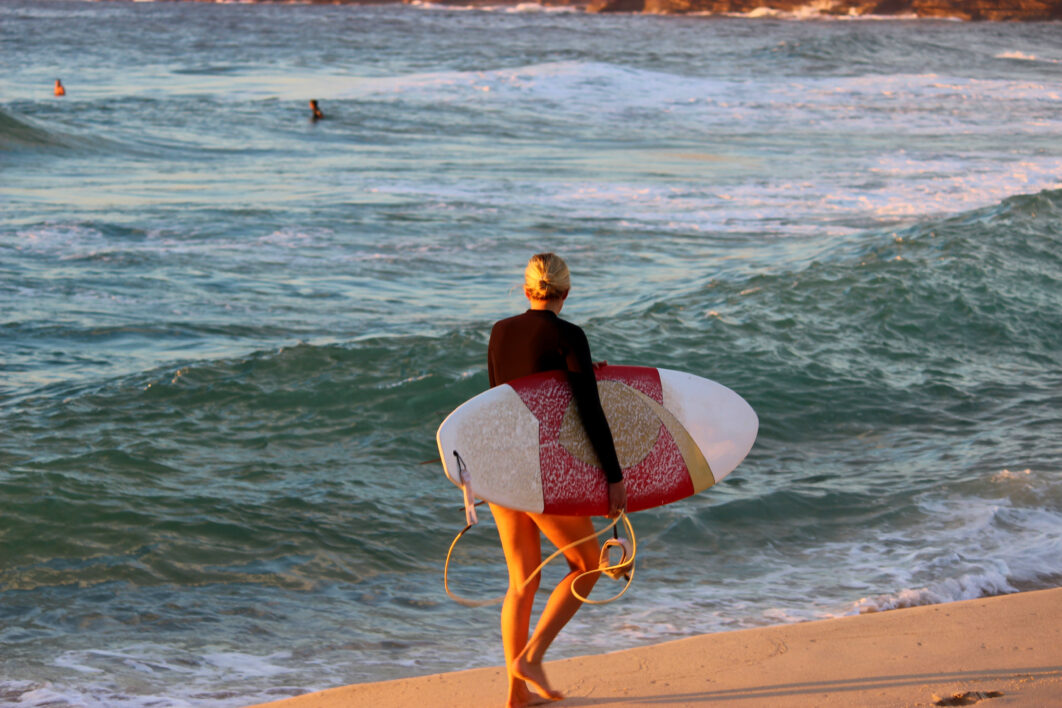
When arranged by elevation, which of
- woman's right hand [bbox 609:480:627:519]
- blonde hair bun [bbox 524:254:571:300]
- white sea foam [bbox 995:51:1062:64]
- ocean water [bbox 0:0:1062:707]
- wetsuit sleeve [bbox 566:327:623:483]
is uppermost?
white sea foam [bbox 995:51:1062:64]

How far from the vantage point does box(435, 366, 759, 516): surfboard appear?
10.8 feet

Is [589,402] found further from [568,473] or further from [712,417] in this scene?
[712,417]

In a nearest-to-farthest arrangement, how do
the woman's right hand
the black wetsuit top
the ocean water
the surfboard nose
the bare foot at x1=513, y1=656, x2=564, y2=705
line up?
the black wetsuit top → the woman's right hand → the bare foot at x1=513, y1=656, x2=564, y2=705 → the surfboard nose → the ocean water

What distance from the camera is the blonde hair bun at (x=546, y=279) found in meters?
3.23

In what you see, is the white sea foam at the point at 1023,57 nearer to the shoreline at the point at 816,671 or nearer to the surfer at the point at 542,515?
the shoreline at the point at 816,671

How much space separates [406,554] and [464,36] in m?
60.0

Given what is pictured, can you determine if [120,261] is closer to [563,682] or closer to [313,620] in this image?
[313,620]

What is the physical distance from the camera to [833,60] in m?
44.9

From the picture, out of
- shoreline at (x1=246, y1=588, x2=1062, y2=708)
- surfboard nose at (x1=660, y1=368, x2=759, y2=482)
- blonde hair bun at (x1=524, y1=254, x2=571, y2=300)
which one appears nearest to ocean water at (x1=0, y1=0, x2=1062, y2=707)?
shoreline at (x1=246, y1=588, x2=1062, y2=708)

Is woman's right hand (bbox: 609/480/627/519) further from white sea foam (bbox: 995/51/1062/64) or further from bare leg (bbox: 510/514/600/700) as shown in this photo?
white sea foam (bbox: 995/51/1062/64)

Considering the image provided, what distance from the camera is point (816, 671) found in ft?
12.2

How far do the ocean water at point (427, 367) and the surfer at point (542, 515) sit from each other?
3.71 ft

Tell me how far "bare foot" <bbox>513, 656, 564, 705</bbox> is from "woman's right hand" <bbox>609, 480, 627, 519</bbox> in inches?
22.3

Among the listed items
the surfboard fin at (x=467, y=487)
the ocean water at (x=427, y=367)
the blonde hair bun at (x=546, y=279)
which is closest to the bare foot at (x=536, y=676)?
the surfboard fin at (x=467, y=487)
